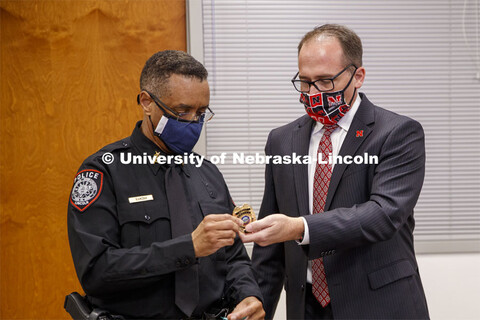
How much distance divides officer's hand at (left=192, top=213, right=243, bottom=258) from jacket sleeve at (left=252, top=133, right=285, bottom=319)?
1.48 ft

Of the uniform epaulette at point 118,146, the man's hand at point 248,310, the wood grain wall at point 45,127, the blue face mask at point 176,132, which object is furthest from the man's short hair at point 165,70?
the wood grain wall at point 45,127

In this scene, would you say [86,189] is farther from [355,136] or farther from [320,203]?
[355,136]

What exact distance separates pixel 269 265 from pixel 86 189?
84cm

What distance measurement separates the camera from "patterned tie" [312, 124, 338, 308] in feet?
5.90

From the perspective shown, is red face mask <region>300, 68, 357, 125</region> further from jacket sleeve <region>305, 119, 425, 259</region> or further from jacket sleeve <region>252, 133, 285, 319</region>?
jacket sleeve <region>252, 133, 285, 319</region>

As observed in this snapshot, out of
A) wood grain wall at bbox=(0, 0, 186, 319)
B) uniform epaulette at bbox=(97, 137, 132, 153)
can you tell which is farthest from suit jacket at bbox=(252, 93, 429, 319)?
wood grain wall at bbox=(0, 0, 186, 319)

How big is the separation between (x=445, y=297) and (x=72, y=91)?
8.87 feet

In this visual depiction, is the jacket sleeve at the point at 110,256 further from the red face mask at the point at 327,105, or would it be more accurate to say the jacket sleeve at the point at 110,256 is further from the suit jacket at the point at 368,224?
the red face mask at the point at 327,105

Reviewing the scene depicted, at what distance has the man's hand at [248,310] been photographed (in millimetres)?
1691

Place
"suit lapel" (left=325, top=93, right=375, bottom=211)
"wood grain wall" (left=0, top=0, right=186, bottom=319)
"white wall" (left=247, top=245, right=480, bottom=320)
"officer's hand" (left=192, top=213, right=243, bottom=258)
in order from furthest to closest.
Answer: "white wall" (left=247, top=245, right=480, bottom=320), "wood grain wall" (left=0, top=0, right=186, bottom=319), "suit lapel" (left=325, top=93, right=375, bottom=211), "officer's hand" (left=192, top=213, right=243, bottom=258)

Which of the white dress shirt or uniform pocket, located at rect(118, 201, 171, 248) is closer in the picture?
uniform pocket, located at rect(118, 201, 171, 248)

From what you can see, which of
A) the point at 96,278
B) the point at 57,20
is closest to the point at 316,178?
the point at 96,278

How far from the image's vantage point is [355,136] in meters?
1.82

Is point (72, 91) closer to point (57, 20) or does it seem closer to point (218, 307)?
point (57, 20)
